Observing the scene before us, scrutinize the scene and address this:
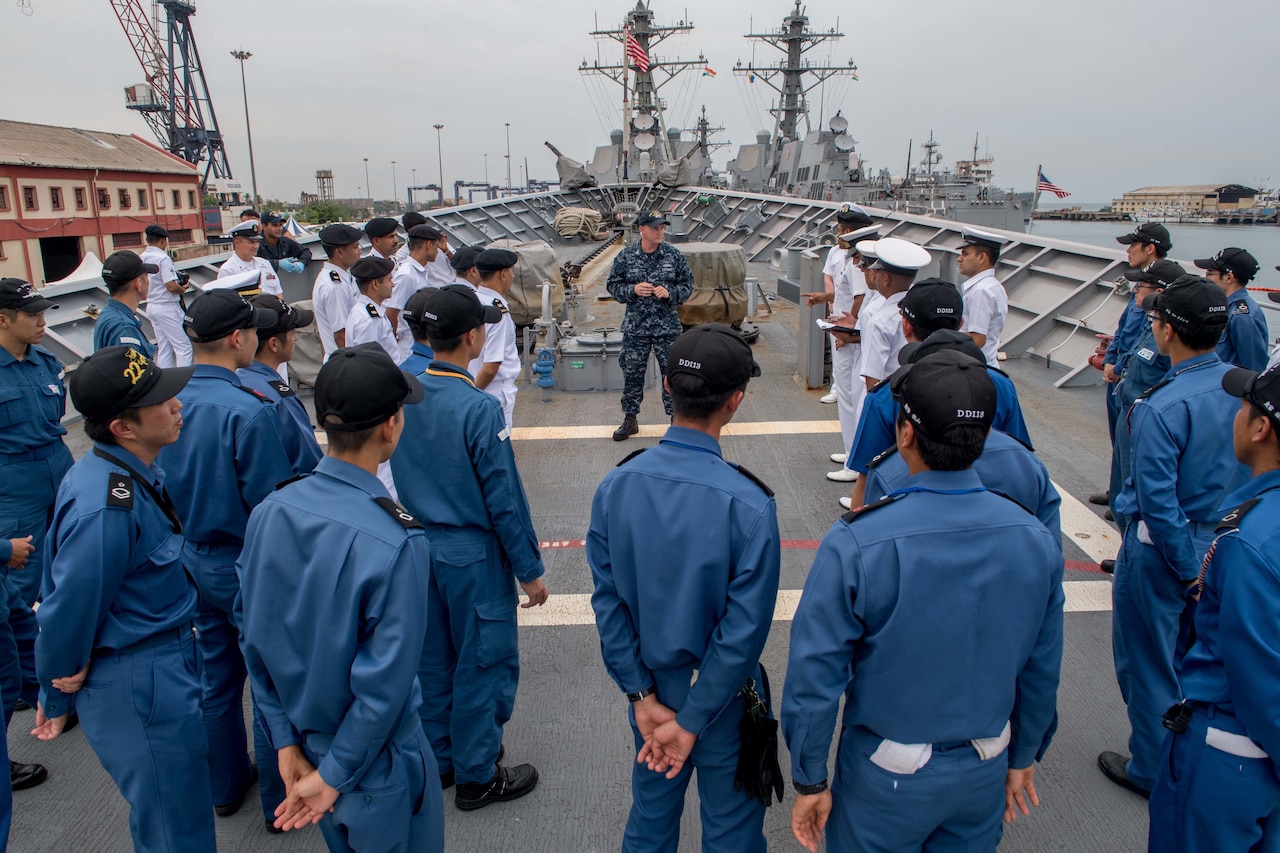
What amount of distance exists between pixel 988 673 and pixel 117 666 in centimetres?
232

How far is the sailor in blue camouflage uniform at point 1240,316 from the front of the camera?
4406 millimetres

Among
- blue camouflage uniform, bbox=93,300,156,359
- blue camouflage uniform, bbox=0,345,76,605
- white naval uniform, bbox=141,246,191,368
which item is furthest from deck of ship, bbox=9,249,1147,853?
white naval uniform, bbox=141,246,191,368

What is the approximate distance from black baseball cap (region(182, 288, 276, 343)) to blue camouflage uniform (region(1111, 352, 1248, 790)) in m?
3.39

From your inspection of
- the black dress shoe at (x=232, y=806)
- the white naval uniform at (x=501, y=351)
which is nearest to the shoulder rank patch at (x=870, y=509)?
the black dress shoe at (x=232, y=806)

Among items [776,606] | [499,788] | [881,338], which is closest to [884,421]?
[776,606]

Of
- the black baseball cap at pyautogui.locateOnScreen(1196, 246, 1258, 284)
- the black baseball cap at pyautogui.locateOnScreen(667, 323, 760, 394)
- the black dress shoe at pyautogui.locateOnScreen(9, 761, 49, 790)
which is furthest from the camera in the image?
the black baseball cap at pyautogui.locateOnScreen(1196, 246, 1258, 284)

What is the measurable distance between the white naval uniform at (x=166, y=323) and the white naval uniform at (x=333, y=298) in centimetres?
193

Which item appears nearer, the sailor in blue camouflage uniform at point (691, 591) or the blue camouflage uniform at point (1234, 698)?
the blue camouflage uniform at point (1234, 698)

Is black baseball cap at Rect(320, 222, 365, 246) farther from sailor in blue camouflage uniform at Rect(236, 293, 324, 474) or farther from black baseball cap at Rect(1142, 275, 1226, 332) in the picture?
black baseball cap at Rect(1142, 275, 1226, 332)

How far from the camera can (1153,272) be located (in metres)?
4.81

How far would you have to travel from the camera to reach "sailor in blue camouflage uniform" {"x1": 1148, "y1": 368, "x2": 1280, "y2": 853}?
172cm

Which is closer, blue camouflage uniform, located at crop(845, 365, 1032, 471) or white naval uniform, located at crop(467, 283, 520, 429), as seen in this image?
blue camouflage uniform, located at crop(845, 365, 1032, 471)

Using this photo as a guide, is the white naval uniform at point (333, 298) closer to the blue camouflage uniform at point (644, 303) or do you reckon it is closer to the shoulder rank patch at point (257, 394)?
the blue camouflage uniform at point (644, 303)

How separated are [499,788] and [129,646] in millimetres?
1367
